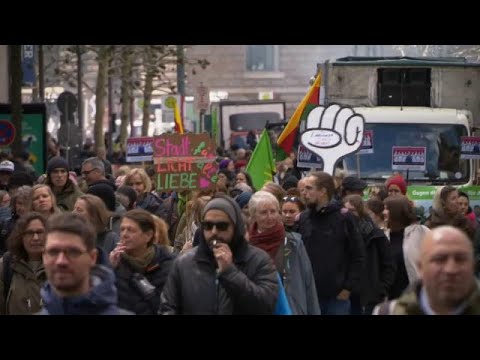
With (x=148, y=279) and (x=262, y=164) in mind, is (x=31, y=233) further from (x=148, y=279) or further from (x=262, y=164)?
(x=262, y=164)

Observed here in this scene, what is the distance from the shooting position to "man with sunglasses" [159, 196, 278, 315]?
7070mm

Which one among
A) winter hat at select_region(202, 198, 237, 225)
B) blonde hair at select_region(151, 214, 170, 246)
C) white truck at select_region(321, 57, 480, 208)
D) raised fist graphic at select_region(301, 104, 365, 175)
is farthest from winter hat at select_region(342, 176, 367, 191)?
winter hat at select_region(202, 198, 237, 225)

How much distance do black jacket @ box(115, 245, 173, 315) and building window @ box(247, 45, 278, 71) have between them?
59522 mm

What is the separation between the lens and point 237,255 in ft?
24.1

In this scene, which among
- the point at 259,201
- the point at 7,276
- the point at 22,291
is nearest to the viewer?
the point at 22,291

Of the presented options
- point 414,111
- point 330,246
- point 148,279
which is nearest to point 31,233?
point 148,279

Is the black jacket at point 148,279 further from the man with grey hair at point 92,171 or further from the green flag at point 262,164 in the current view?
the green flag at point 262,164

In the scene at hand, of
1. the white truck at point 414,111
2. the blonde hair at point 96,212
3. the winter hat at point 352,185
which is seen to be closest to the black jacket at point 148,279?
the blonde hair at point 96,212

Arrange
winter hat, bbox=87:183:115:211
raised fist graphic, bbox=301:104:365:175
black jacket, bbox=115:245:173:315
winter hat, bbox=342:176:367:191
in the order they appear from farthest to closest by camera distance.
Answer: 1. raised fist graphic, bbox=301:104:365:175
2. winter hat, bbox=342:176:367:191
3. winter hat, bbox=87:183:115:211
4. black jacket, bbox=115:245:173:315

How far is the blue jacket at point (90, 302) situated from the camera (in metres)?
5.68

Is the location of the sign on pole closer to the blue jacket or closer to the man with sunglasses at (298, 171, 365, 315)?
the man with sunglasses at (298, 171, 365, 315)

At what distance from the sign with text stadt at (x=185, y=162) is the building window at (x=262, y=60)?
52777mm

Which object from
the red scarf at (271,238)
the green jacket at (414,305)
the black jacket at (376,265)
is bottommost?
the black jacket at (376,265)

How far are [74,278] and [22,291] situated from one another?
282 cm
